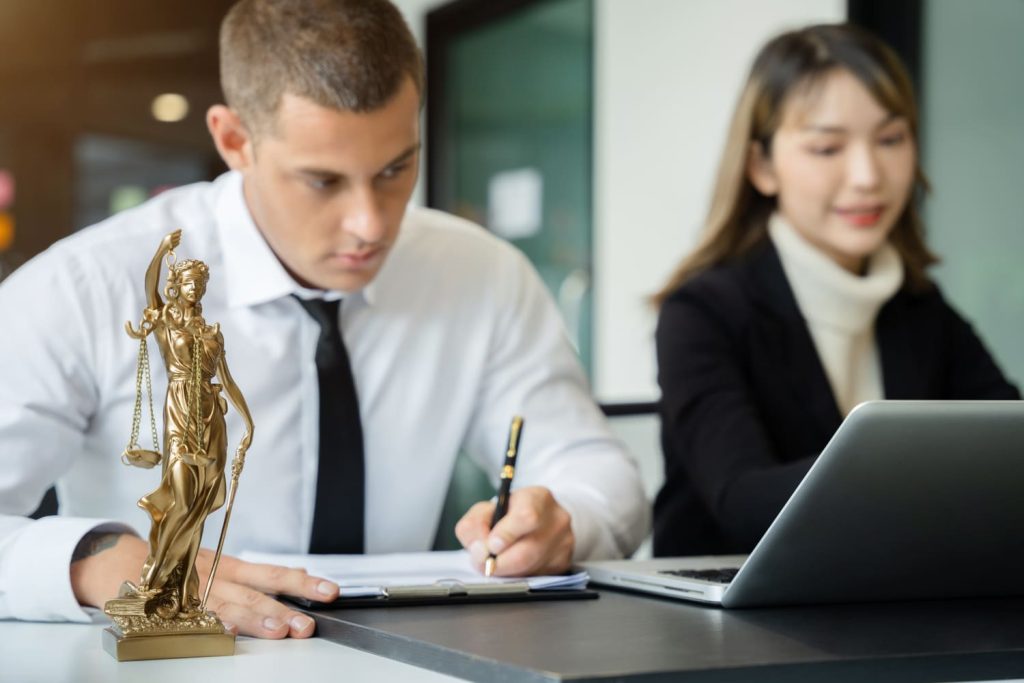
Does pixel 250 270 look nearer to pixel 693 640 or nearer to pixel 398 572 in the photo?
pixel 398 572

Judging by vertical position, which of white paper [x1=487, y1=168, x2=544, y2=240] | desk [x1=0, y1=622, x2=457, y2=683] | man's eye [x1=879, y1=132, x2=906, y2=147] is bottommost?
desk [x1=0, y1=622, x2=457, y2=683]

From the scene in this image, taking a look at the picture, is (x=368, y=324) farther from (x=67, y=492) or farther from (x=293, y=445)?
(x=67, y=492)

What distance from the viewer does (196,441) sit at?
908 mm

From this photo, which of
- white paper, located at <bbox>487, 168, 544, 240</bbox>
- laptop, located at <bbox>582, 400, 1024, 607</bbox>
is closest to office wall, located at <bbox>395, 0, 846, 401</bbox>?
white paper, located at <bbox>487, 168, 544, 240</bbox>

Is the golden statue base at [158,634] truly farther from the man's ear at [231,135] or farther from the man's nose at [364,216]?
the man's ear at [231,135]

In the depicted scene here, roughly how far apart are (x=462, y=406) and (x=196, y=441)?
91cm

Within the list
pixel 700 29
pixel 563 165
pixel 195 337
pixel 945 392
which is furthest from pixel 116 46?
pixel 195 337

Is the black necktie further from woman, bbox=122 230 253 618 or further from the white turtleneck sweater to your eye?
the white turtleneck sweater

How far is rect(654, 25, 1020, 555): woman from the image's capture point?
1823 mm

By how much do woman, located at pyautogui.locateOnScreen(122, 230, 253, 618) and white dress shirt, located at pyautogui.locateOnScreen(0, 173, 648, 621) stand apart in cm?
48

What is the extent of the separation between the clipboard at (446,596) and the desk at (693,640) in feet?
0.08

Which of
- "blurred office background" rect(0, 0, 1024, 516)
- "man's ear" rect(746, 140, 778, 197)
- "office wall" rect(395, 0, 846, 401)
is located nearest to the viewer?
"man's ear" rect(746, 140, 778, 197)

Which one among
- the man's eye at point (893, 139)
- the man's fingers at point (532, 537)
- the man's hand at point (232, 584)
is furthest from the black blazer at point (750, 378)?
the man's hand at point (232, 584)

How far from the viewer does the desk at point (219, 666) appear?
84cm
